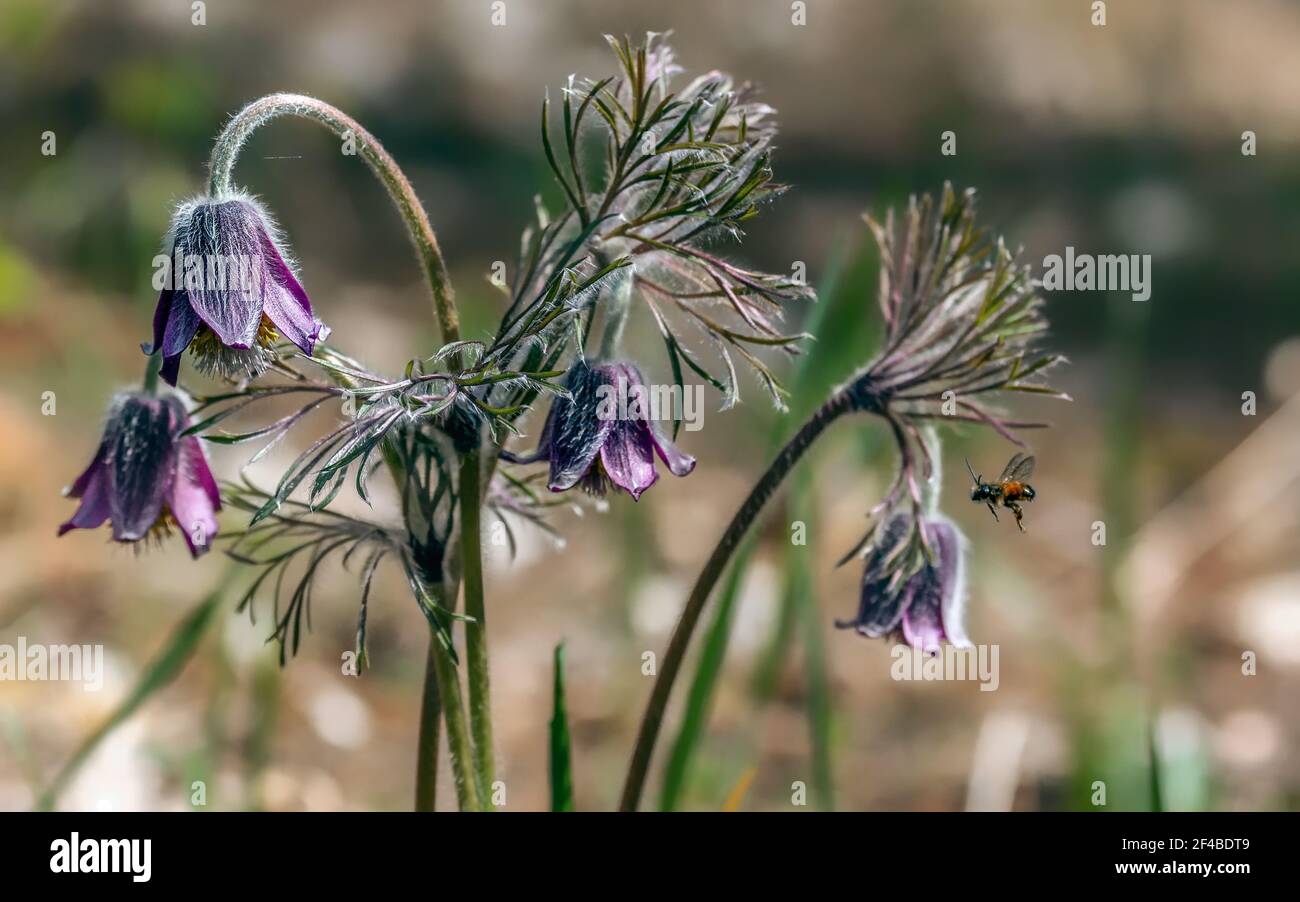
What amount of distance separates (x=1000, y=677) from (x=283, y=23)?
4.99m

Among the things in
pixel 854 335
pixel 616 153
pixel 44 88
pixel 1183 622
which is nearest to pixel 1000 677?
pixel 1183 622

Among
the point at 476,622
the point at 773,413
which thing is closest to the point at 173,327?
the point at 476,622

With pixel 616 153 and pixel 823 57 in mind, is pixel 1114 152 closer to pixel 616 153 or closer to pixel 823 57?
pixel 823 57

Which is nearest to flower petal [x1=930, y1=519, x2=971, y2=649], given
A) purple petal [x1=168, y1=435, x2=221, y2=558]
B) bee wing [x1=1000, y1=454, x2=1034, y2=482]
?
bee wing [x1=1000, y1=454, x2=1034, y2=482]

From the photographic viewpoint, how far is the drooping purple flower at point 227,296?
175 cm

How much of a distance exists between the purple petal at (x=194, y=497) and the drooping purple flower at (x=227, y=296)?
325mm

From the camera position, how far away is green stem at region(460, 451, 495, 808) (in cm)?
193

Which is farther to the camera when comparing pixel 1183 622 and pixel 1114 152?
pixel 1114 152

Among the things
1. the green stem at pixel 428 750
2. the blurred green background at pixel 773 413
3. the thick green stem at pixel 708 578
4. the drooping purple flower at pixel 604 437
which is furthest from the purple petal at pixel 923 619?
the green stem at pixel 428 750

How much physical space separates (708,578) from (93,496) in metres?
0.99

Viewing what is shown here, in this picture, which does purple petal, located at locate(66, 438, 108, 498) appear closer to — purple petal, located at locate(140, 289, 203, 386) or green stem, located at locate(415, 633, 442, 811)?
purple petal, located at locate(140, 289, 203, 386)

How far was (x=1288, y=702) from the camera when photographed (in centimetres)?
439

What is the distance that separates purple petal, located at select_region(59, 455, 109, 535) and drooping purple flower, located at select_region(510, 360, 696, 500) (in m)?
0.69

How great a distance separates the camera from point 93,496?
6.87ft
